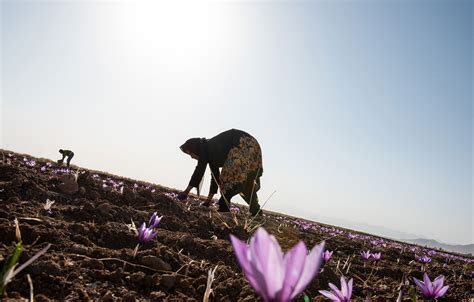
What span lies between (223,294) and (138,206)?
7.68 ft

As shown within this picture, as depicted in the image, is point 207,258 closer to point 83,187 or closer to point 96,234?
point 96,234

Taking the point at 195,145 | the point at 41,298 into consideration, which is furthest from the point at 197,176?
the point at 41,298

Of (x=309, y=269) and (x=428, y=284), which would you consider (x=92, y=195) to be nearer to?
(x=428, y=284)

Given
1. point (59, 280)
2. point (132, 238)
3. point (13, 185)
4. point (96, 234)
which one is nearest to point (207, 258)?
point (132, 238)

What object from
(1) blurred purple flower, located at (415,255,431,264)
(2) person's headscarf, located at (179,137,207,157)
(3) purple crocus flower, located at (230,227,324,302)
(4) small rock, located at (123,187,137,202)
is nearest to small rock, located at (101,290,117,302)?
(3) purple crocus flower, located at (230,227,324,302)

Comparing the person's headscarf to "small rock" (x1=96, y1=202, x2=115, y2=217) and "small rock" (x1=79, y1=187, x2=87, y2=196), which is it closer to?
"small rock" (x1=79, y1=187, x2=87, y2=196)

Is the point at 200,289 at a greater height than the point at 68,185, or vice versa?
the point at 68,185

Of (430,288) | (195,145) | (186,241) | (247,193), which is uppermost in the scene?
(195,145)

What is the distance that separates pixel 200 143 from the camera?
23.4 ft

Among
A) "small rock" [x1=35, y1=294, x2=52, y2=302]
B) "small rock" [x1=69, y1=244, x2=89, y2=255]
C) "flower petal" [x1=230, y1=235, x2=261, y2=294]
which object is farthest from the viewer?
"small rock" [x1=69, y1=244, x2=89, y2=255]

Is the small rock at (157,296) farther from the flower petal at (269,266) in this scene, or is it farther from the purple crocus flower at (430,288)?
the purple crocus flower at (430,288)

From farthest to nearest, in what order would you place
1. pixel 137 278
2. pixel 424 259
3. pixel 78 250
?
1. pixel 424 259
2. pixel 78 250
3. pixel 137 278

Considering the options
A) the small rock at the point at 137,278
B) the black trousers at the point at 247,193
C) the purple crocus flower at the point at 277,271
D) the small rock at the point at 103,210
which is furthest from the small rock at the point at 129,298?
the black trousers at the point at 247,193

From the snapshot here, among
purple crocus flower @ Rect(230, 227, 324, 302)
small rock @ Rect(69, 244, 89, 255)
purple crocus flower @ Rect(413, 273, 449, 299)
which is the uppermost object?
purple crocus flower @ Rect(230, 227, 324, 302)
